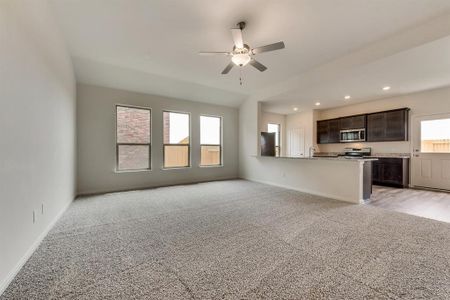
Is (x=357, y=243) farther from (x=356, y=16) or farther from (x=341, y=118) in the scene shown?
(x=341, y=118)

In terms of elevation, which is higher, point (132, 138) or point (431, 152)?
point (132, 138)

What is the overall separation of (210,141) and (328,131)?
460cm

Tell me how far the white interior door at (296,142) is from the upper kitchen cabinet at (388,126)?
2.30 meters

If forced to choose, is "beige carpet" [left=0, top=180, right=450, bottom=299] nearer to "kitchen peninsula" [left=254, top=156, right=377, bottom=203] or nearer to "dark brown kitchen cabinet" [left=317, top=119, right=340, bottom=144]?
"kitchen peninsula" [left=254, top=156, right=377, bottom=203]

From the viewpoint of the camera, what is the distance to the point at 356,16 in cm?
274

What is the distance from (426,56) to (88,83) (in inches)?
279

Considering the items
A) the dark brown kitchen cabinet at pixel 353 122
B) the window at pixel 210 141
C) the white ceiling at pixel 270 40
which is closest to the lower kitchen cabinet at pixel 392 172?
the dark brown kitchen cabinet at pixel 353 122

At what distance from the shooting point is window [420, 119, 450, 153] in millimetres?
5258

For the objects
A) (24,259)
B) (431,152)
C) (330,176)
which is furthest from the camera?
(431,152)

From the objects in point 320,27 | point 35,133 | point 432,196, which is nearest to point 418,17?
point 320,27

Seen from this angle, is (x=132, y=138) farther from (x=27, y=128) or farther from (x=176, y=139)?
(x=27, y=128)

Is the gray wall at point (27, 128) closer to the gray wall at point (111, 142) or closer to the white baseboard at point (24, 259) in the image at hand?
the white baseboard at point (24, 259)

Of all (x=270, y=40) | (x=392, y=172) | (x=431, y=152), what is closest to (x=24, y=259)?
(x=270, y=40)

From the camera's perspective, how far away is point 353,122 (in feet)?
Answer: 22.4
